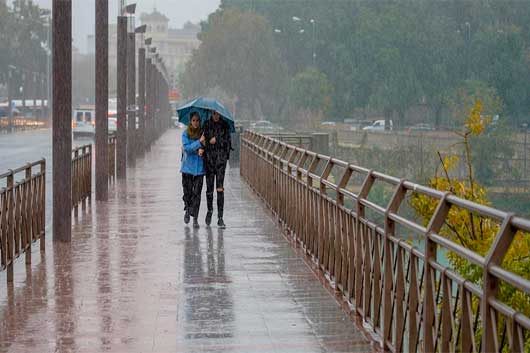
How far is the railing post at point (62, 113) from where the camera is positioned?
1600 cm

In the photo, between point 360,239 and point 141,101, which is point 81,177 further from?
point 141,101

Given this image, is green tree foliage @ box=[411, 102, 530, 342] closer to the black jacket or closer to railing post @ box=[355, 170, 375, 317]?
railing post @ box=[355, 170, 375, 317]

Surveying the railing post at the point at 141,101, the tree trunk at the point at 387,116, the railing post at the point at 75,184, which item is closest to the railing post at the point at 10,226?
the railing post at the point at 75,184

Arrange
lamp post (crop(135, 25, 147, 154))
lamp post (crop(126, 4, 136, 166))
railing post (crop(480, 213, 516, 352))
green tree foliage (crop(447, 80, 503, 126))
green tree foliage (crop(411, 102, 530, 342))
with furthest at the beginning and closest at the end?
1. green tree foliage (crop(447, 80, 503, 126))
2. lamp post (crop(135, 25, 147, 154))
3. lamp post (crop(126, 4, 136, 166))
4. green tree foliage (crop(411, 102, 530, 342))
5. railing post (crop(480, 213, 516, 352))

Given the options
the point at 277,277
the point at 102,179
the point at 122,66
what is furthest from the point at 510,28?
the point at 277,277

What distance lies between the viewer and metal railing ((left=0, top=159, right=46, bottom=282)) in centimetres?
1186

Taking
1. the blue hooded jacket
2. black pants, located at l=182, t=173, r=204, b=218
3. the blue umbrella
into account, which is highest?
the blue umbrella

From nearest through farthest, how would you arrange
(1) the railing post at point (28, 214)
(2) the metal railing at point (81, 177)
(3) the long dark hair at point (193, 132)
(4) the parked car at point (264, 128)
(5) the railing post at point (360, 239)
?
(5) the railing post at point (360, 239) → (1) the railing post at point (28, 214) → (3) the long dark hair at point (193, 132) → (2) the metal railing at point (81, 177) → (4) the parked car at point (264, 128)

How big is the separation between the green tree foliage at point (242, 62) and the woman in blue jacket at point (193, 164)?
97.2 m

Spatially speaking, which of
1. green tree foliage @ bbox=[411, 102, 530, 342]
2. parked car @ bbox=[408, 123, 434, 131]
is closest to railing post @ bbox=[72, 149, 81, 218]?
green tree foliage @ bbox=[411, 102, 530, 342]

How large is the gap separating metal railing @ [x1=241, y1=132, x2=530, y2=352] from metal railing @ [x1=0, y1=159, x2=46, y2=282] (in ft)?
10.0

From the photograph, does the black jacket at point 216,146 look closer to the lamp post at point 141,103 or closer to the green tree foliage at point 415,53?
the lamp post at point 141,103

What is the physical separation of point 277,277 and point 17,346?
4.25 metres

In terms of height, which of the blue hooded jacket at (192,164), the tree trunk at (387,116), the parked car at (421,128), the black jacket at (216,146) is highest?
the black jacket at (216,146)
